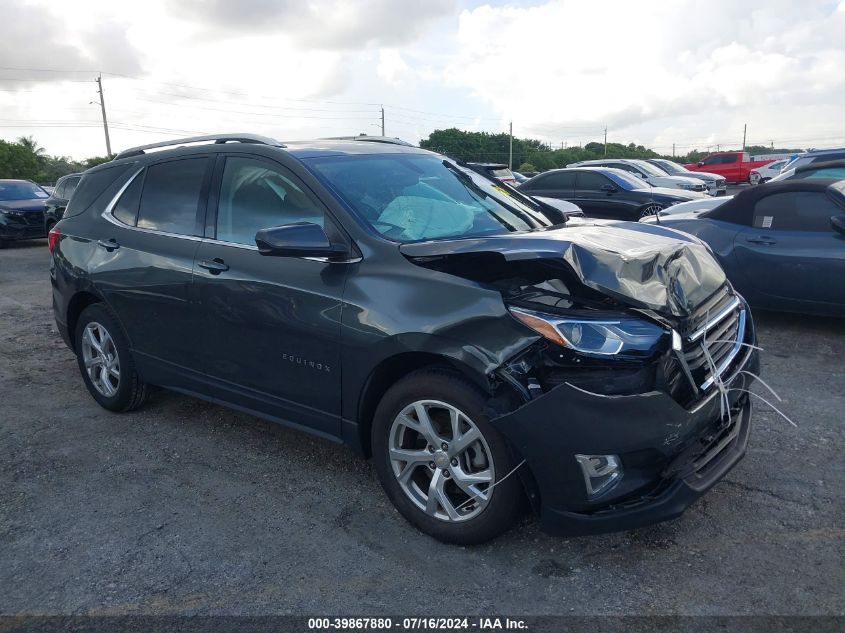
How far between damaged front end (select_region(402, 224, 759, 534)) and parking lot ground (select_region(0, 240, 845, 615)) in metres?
0.35

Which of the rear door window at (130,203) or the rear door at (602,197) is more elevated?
the rear door window at (130,203)

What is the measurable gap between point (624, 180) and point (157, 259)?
11.8m

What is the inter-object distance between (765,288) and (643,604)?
467cm

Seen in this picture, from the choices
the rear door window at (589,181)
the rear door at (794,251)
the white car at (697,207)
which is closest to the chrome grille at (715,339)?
the rear door at (794,251)

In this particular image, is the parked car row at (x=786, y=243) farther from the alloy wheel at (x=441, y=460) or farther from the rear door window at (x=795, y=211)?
the alloy wheel at (x=441, y=460)

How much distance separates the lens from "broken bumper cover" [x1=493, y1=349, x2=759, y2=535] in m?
2.67

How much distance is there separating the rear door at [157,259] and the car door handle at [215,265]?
126 millimetres

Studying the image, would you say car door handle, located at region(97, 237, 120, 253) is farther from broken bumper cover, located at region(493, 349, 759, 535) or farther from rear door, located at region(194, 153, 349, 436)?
broken bumper cover, located at region(493, 349, 759, 535)

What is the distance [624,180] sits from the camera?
1438cm

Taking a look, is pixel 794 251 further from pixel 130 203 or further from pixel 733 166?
pixel 733 166

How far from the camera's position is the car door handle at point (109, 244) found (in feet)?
15.3

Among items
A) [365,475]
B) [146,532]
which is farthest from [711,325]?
[146,532]

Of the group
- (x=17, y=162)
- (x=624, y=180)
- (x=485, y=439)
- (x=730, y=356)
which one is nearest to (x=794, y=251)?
(x=730, y=356)

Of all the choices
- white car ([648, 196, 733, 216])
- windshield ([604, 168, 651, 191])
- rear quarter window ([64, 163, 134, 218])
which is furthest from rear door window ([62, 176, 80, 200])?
white car ([648, 196, 733, 216])
